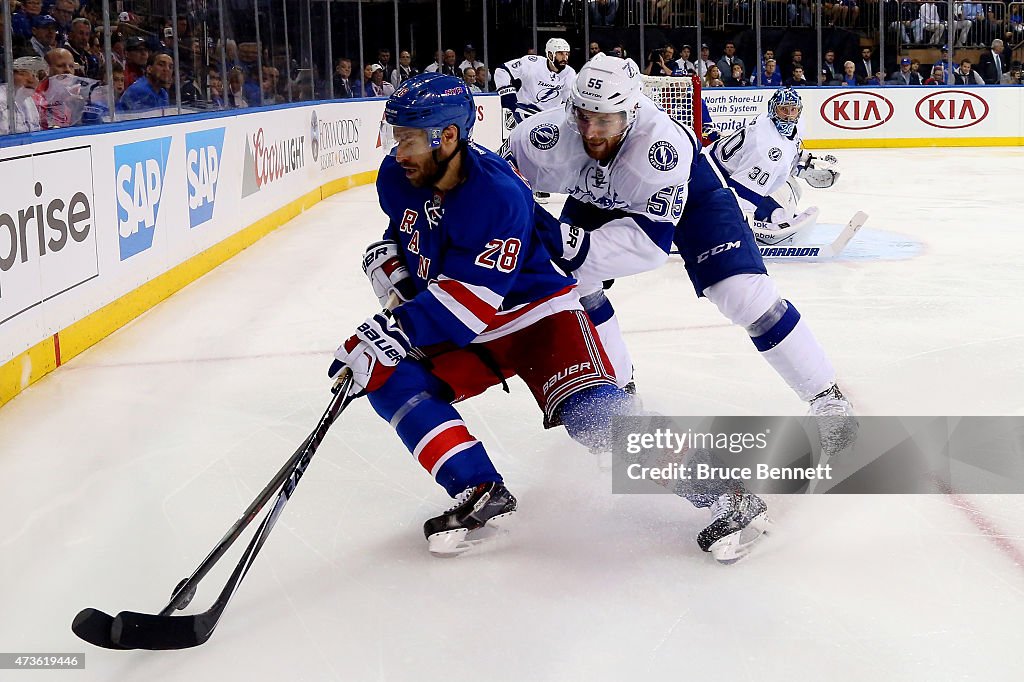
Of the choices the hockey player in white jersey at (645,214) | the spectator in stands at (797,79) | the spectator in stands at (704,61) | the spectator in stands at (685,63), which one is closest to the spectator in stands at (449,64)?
the spectator in stands at (685,63)

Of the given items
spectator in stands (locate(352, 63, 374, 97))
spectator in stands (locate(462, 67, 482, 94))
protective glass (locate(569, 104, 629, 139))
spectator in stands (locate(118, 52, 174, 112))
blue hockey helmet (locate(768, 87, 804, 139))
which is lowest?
protective glass (locate(569, 104, 629, 139))

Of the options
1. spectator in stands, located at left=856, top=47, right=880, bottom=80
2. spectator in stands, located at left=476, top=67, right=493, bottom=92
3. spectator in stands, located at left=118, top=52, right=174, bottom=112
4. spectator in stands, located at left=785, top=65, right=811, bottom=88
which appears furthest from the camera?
spectator in stands, located at left=856, top=47, right=880, bottom=80

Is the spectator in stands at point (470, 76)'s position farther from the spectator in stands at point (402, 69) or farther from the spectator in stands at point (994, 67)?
the spectator in stands at point (994, 67)

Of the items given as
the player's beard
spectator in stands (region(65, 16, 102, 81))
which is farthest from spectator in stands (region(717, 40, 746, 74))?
the player's beard

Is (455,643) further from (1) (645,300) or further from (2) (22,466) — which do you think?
(1) (645,300)

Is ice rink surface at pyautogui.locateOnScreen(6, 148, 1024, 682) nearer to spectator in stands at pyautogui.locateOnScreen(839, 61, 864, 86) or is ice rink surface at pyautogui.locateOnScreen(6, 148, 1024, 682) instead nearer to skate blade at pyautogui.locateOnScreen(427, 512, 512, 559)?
skate blade at pyautogui.locateOnScreen(427, 512, 512, 559)

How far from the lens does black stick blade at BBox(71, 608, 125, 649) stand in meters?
1.78

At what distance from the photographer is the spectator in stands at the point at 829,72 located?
43.7ft

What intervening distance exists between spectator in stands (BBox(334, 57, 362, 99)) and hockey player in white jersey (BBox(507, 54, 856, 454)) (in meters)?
6.94

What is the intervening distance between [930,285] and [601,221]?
2568 millimetres

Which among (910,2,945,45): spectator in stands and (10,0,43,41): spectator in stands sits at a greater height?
(910,2,945,45): spectator in stands

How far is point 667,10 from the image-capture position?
1338cm

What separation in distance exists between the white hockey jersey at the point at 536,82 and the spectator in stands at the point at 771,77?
5461 mm

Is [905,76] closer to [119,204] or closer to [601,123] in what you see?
[119,204]
